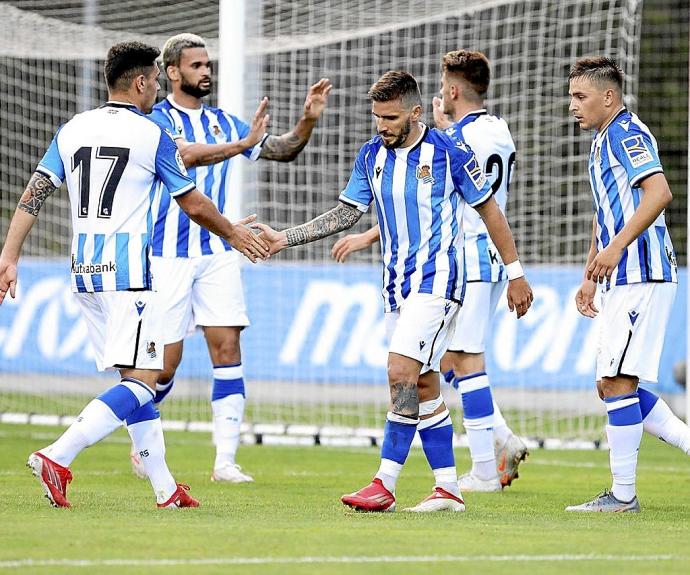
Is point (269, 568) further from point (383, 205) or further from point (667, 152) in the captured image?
point (667, 152)

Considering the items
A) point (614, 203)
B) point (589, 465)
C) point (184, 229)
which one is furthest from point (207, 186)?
point (589, 465)

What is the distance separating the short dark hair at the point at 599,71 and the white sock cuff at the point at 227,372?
3077mm

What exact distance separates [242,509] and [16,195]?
1244cm

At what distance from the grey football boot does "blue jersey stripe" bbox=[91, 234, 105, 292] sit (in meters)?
2.60

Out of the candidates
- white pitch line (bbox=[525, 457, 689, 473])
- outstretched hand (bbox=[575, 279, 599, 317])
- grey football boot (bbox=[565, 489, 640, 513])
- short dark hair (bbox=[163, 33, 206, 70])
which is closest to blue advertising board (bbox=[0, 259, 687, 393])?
white pitch line (bbox=[525, 457, 689, 473])

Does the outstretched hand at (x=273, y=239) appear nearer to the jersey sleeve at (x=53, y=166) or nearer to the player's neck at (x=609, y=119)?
the jersey sleeve at (x=53, y=166)

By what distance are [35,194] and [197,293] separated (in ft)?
7.51

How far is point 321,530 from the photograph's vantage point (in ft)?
20.2

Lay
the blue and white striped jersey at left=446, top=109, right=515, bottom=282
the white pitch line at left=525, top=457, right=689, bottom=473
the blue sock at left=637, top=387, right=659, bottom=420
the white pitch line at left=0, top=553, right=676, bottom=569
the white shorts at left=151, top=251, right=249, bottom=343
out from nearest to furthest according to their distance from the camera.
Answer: the white pitch line at left=0, top=553, right=676, bottom=569 → the blue sock at left=637, top=387, right=659, bottom=420 → the blue and white striped jersey at left=446, top=109, right=515, bottom=282 → the white shorts at left=151, top=251, right=249, bottom=343 → the white pitch line at left=525, top=457, right=689, bottom=473

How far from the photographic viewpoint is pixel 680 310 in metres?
14.5

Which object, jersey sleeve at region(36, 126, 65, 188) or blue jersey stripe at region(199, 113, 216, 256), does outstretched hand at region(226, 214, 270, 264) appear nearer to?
jersey sleeve at region(36, 126, 65, 188)

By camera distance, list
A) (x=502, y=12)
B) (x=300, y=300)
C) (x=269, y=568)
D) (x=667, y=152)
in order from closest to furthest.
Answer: (x=269, y=568) < (x=300, y=300) < (x=502, y=12) < (x=667, y=152)

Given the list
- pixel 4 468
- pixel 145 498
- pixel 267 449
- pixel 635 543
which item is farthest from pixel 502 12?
pixel 635 543

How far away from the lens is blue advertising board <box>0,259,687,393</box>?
1377cm
